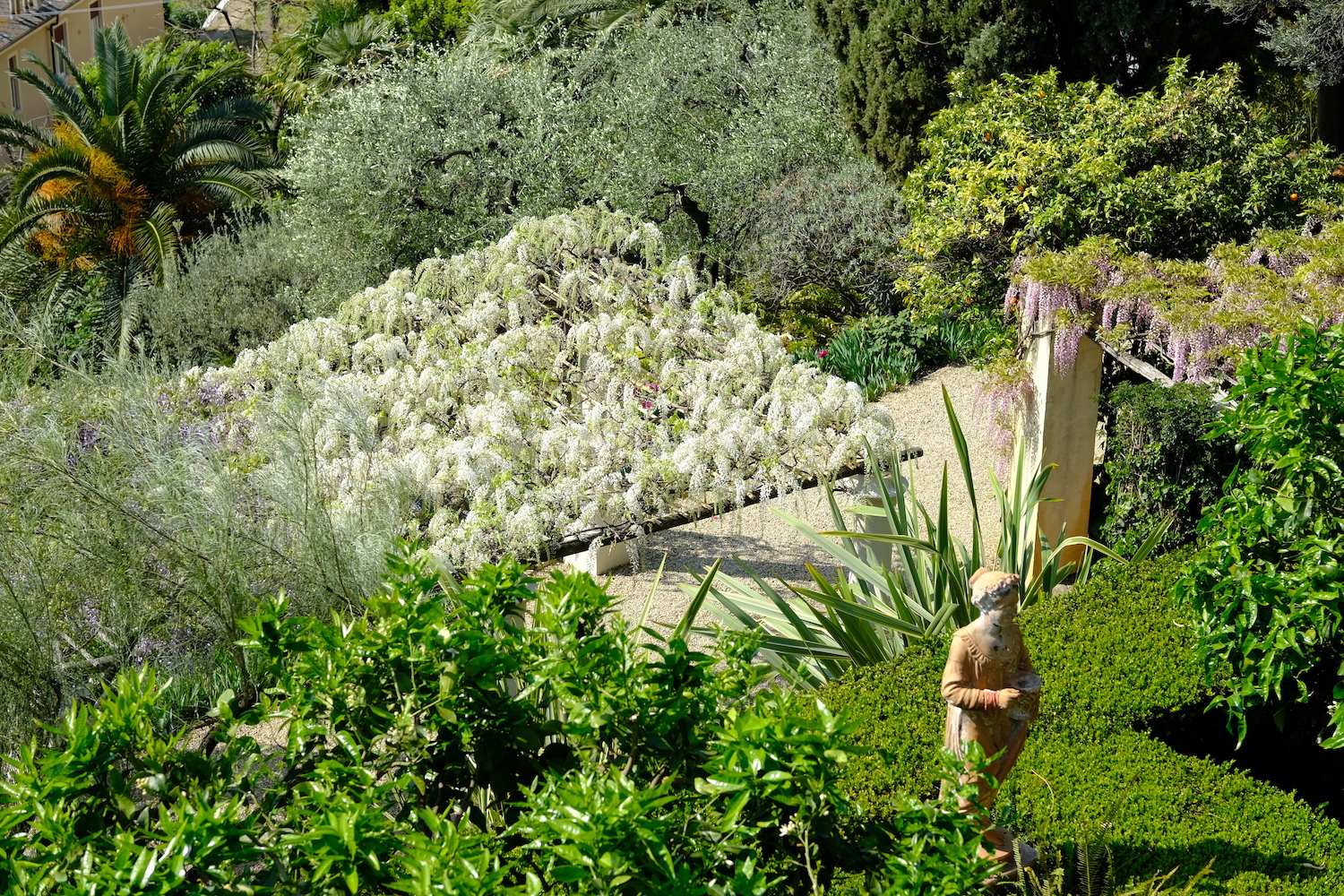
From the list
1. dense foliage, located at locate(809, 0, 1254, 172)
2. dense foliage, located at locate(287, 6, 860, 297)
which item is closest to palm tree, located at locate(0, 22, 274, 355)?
dense foliage, located at locate(287, 6, 860, 297)

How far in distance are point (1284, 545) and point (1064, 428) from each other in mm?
2681

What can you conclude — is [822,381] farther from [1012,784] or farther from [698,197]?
[698,197]

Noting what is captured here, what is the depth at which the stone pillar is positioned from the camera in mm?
6449

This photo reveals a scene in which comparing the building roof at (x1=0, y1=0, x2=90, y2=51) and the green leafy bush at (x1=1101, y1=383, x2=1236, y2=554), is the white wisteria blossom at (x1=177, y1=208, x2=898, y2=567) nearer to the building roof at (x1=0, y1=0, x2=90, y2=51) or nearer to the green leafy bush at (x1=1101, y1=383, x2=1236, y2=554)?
the green leafy bush at (x1=1101, y1=383, x2=1236, y2=554)

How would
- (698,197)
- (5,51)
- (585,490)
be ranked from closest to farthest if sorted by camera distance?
1. (585,490)
2. (698,197)
3. (5,51)

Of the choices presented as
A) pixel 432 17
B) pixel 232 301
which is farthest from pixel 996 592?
pixel 432 17

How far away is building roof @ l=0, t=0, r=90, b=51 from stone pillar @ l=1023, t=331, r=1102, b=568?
81.7 feet

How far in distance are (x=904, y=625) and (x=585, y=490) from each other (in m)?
1.67

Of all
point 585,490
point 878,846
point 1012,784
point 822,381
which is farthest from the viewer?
point 822,381

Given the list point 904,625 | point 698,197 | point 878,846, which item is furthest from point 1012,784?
point 698,197

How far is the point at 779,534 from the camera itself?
838 cm

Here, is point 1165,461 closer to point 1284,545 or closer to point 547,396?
point 1284,545

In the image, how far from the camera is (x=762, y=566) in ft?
25.6

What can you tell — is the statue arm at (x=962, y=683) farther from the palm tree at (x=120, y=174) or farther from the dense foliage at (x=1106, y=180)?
the palm tree at (x=120, y=174)
